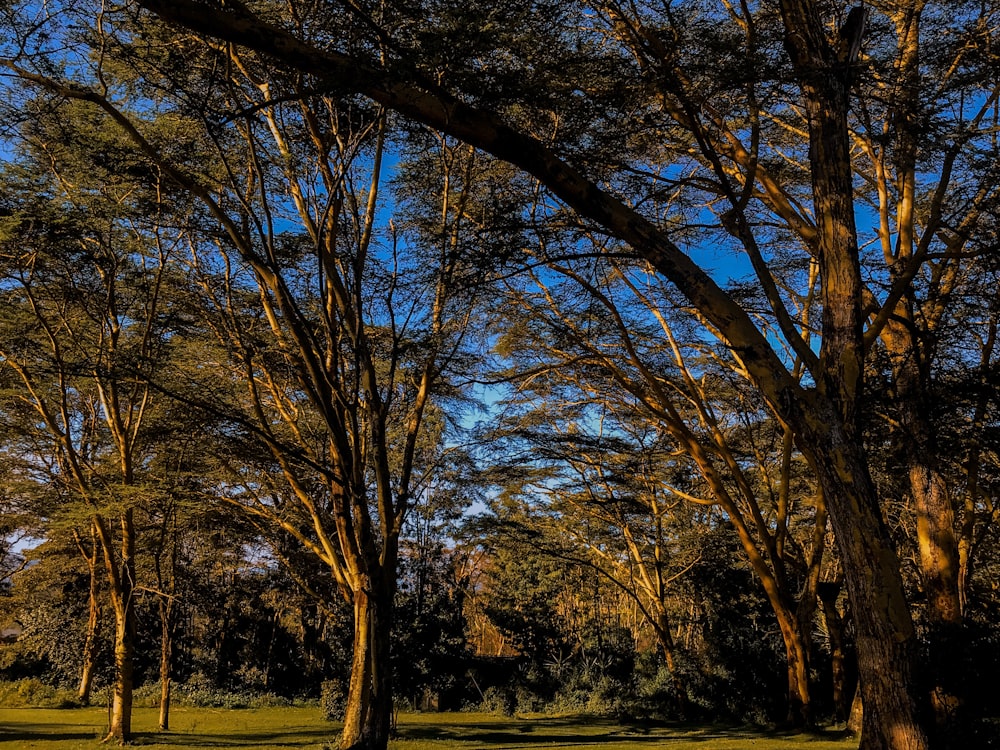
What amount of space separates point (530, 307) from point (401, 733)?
6957 mm

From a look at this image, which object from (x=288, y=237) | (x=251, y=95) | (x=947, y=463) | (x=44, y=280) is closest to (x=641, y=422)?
(x=947, y=463)

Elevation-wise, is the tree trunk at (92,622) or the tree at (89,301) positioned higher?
the tree at (89,301)

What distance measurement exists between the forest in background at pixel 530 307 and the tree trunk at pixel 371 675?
0.04 meters

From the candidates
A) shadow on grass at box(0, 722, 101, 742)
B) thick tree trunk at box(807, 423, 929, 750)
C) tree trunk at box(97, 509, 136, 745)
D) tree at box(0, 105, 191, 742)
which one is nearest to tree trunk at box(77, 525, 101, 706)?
shadow on grass at box(0, 722, 101, 742)

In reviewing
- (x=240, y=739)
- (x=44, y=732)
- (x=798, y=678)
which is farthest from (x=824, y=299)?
(x=44, y=732)

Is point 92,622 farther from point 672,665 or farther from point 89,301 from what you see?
point 672,665

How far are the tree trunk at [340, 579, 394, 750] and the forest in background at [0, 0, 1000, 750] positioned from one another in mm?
42

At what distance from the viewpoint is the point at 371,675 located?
620 centimetres

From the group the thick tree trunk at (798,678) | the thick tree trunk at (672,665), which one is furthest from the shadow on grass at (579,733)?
the thick tree trunk at (672,665)

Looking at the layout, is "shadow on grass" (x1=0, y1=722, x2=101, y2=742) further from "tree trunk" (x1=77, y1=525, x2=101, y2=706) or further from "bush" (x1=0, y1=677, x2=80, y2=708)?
"bush" (x1=0, y1=677, x2=80, y2=708)

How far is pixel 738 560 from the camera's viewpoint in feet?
55.2

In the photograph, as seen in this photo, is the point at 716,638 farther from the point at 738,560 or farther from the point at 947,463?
the point at 947,463

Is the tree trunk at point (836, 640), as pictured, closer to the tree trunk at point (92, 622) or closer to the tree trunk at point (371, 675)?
the tree trunk at point (371, 675)

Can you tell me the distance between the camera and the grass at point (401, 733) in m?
9.38
